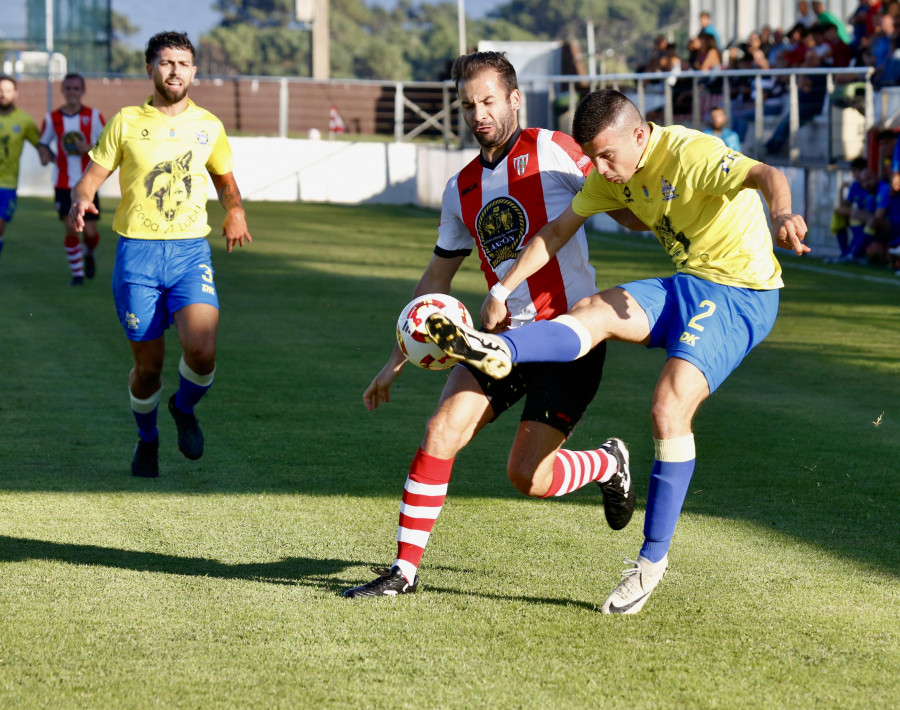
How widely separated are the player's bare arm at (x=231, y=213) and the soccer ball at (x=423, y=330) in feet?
7.37

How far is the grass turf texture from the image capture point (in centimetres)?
374

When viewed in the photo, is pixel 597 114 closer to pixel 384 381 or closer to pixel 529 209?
pixel 529 209

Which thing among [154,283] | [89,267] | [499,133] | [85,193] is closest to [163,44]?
[85,193]

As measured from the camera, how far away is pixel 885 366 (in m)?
9.57

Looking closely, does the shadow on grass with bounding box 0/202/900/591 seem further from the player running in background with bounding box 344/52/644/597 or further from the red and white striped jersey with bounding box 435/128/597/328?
the red and white striped jersey with bounding box 435/128/597/328

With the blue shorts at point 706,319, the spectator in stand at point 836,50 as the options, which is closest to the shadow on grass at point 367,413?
the blue shorts at point 706,319

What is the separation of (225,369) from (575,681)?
6.13m

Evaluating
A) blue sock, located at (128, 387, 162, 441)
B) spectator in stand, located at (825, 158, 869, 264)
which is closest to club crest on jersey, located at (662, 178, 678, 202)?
blue sock, located at (128, 387, 162, 441)

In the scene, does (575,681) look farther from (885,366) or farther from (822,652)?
(885,366)

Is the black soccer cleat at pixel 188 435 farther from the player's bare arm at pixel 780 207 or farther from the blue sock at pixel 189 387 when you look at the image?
the player's bare arm at pixel 780 207

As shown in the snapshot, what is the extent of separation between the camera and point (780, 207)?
3.99 meters

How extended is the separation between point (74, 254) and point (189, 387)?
8336mm

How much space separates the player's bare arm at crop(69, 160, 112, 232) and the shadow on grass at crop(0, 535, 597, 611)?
172cm

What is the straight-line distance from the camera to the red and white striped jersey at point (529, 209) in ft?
15.9
